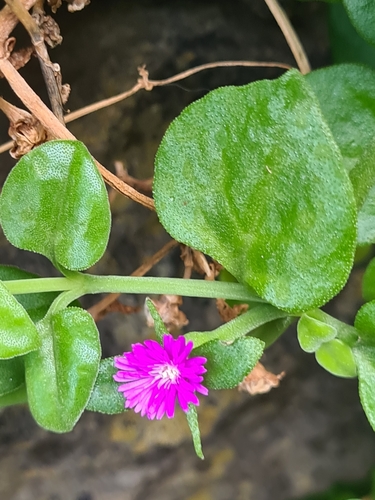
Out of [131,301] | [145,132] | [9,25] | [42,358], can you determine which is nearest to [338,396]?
[131,301]

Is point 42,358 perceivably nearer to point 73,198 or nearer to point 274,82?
point 73,198

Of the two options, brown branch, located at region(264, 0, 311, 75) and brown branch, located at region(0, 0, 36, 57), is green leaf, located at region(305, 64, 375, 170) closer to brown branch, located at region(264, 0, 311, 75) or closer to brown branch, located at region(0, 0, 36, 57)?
brown branch, located at region(264, 0, 311, 75)

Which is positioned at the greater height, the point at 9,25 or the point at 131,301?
the point at 9,25

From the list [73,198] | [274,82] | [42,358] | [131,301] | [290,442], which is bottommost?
[290,442]

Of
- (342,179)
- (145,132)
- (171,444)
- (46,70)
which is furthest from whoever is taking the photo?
(171,444)

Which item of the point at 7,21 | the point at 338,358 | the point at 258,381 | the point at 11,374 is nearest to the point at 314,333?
the point at 338,358

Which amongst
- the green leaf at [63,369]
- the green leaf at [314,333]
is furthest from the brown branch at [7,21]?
the green leaf at [314,333]

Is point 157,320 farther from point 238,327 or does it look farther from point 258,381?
point 258,381
